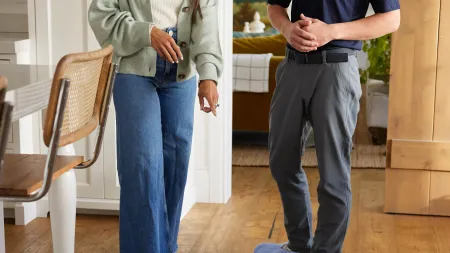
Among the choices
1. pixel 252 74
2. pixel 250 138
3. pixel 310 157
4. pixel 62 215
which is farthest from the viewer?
pixel 250 138

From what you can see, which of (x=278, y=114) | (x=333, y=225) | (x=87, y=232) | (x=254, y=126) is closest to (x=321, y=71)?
(x=278, y=114)

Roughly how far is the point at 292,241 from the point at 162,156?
2.21ft

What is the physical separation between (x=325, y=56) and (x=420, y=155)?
1.31 m

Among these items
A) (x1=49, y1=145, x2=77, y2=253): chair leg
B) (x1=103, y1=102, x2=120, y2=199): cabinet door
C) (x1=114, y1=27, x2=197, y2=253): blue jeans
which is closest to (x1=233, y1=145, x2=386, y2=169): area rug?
(x1=103, y1=102, x2=120, y2=199): cabinet door

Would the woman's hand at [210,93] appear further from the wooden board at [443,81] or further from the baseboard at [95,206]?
the wooden board at [443,81]

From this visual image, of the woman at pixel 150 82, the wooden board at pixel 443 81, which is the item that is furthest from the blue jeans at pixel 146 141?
the wooden board at pixel 443 81

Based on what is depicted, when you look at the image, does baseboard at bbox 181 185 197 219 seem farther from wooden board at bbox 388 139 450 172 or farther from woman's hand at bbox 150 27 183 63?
woman's hand at bbox 150 27 183 63

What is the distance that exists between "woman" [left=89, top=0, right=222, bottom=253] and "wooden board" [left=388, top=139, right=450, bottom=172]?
141cm

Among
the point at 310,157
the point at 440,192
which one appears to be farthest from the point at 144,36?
the point at 310,157

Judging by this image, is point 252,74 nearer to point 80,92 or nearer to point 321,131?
point 321,131

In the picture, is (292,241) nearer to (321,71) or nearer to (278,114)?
(278,114)

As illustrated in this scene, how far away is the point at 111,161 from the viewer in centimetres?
376

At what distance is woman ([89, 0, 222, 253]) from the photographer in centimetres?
275

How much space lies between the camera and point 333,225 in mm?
2928
